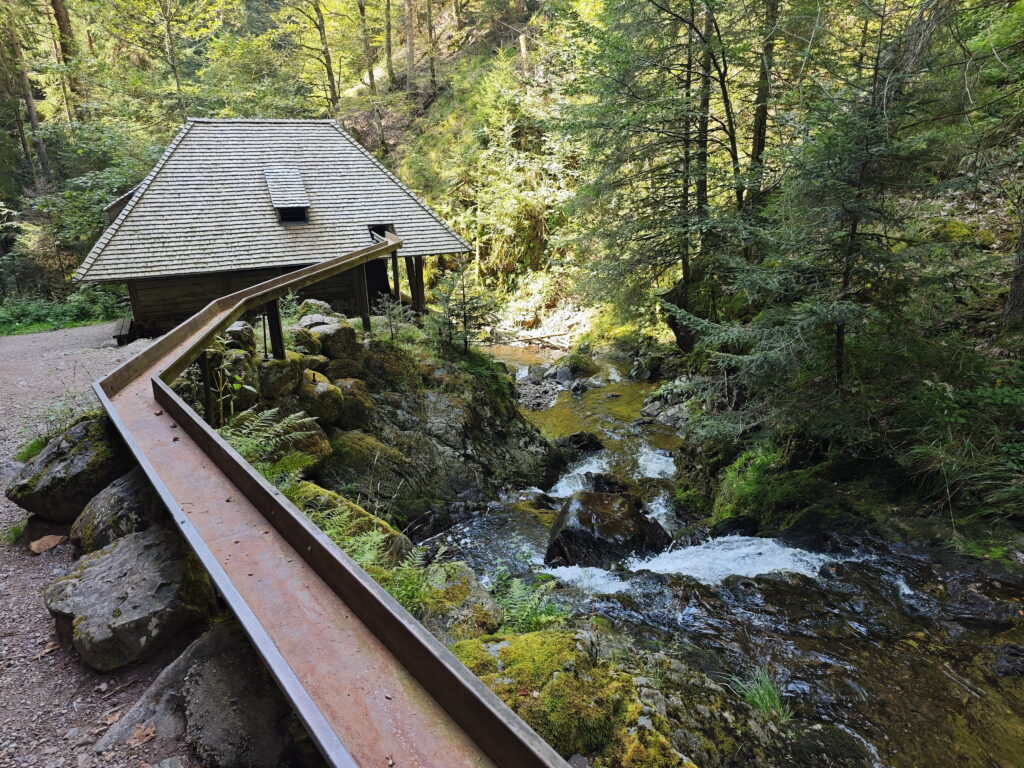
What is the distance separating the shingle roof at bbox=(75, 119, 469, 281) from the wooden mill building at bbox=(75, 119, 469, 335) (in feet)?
0.10

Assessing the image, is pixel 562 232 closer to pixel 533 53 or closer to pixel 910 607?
pixel 533 53

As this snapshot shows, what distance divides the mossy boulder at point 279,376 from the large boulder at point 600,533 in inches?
164

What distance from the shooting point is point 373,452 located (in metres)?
7.86

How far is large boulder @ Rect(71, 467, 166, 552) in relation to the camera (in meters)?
3.11

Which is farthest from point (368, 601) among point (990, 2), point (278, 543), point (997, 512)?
point (990, 2)

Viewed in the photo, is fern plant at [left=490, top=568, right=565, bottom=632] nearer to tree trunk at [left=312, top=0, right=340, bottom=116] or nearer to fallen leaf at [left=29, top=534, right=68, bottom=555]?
fallen leaf at [left=29, top=534, right=68, bottom=555]

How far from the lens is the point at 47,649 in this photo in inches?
102

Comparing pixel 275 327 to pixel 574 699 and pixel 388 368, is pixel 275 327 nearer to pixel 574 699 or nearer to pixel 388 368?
pixel 388 368

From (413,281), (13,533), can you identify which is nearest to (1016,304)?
(13,533)

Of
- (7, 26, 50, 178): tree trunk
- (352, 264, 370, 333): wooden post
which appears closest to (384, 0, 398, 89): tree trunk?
(7, 26, 50, 178): tree trunk

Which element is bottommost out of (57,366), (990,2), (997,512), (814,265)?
(997,512)

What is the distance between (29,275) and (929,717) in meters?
32.7

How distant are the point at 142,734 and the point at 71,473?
8.13 feet

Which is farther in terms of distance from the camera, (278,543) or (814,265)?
(814,265)
